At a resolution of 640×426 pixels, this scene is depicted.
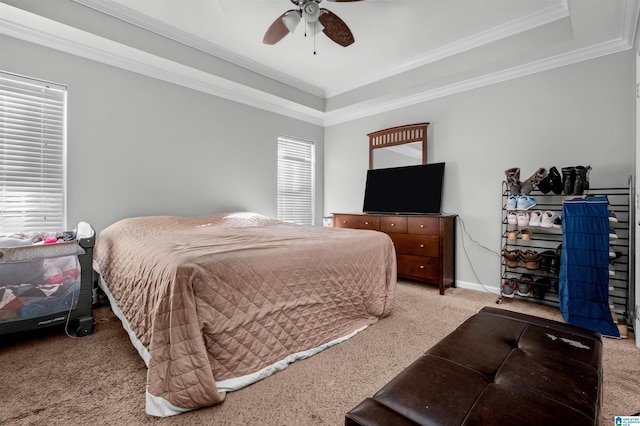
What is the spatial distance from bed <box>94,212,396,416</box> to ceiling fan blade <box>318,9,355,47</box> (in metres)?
1.70

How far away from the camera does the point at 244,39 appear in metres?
3.17

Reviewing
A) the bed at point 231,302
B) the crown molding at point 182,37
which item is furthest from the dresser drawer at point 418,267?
the crown molding at point 182,37

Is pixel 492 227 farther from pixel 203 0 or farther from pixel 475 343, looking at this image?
pixel 203 0

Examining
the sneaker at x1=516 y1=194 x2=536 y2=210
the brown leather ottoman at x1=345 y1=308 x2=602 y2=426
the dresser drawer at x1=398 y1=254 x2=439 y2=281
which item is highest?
the sneaker at x1=516 y1=194 x2=536 y2=210

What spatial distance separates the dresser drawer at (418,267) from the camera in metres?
3.39

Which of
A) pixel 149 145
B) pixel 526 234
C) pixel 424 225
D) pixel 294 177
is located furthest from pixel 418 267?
pixel 149 145

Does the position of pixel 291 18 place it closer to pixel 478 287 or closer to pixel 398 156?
pixel 398 156

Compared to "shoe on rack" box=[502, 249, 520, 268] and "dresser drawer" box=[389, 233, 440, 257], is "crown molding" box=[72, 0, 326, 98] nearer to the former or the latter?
"dresser drawer" box=[389, 233, 440, 257]

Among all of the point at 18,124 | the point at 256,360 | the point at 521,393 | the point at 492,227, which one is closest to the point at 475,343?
the point at 521,393

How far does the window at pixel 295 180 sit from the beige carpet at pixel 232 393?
2.73 metres

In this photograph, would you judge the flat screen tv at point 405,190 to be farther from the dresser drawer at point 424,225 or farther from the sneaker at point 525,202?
the sneaker at point 525,202

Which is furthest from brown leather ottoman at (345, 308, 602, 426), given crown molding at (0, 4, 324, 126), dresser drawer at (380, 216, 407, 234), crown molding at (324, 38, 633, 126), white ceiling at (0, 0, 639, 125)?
crown molding at (0, 4, 324, 126)

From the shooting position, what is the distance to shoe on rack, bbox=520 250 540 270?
289cm

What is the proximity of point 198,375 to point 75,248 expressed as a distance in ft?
4.79
